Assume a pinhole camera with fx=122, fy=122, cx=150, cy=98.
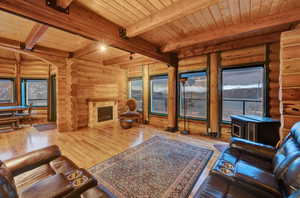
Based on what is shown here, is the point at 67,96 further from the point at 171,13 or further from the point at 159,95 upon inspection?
the point at 171,13

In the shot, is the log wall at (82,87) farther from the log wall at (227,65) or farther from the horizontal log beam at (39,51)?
the log wall at (227,65)

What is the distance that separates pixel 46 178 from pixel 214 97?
12.6 feet

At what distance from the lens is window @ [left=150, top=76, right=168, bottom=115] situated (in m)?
5.13

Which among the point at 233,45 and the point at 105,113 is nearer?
the point at 233,45

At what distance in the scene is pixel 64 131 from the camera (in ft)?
13.7

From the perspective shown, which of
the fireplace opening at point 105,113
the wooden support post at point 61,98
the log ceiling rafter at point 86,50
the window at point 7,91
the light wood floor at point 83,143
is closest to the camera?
the light wood floor at point 83,143

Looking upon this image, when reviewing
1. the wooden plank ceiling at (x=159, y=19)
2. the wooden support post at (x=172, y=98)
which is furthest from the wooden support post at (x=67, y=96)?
the wooden support post at (x=172, y=98)

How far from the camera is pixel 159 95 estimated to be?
5.22 metres

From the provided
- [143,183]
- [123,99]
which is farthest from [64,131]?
[143,183]

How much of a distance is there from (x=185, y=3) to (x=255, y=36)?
2.47 meters

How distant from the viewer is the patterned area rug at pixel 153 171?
1.68 meters

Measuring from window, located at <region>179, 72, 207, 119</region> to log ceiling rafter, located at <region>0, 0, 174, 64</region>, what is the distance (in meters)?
2.23

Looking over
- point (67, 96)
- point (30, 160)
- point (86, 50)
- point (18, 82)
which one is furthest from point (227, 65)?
point (18, 82)

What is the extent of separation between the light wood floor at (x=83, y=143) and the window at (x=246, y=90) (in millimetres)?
1274
